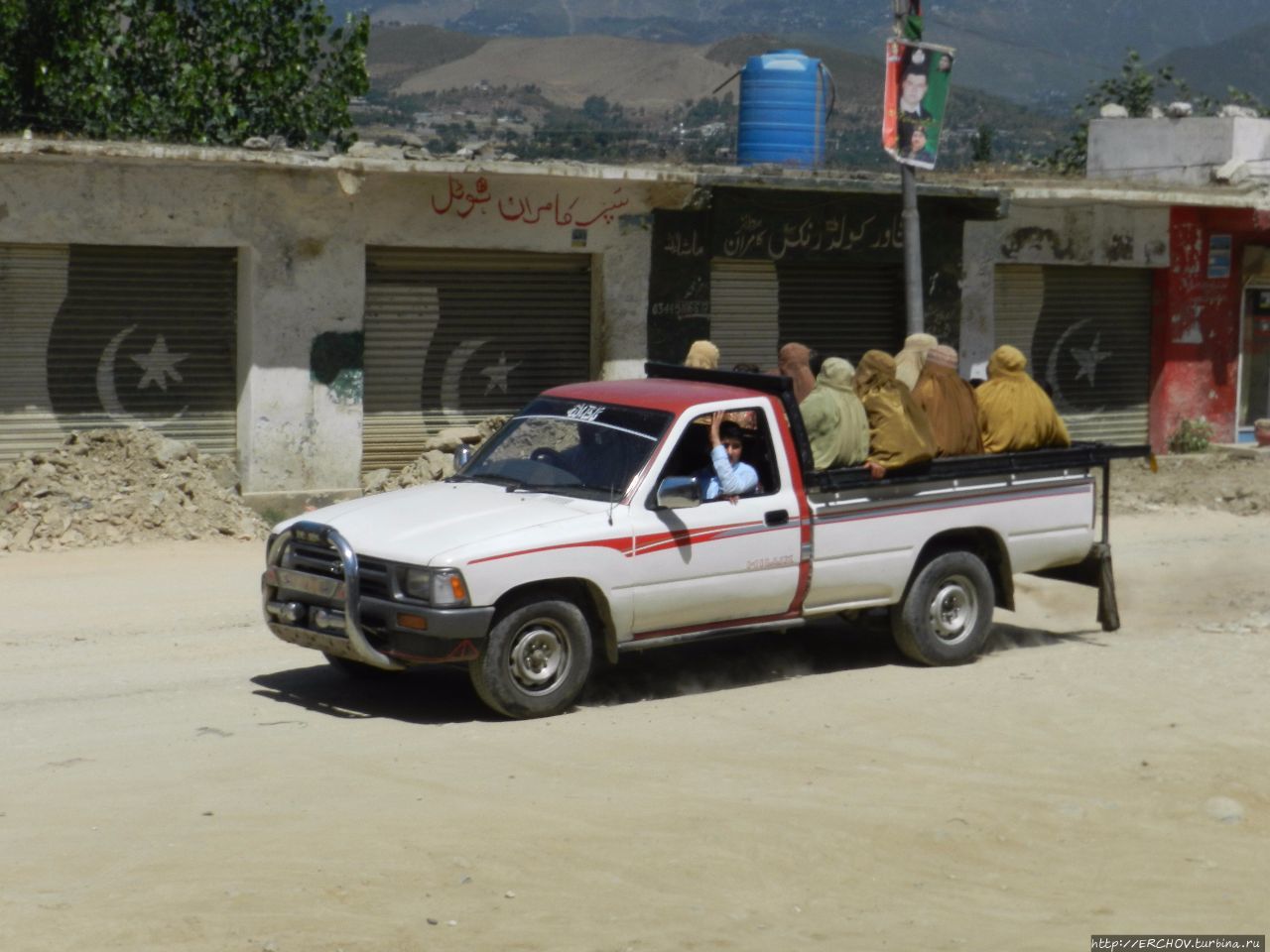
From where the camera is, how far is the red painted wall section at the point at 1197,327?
22984 mm

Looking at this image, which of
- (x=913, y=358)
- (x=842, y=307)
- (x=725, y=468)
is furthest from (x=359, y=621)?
(x=842, y=307)

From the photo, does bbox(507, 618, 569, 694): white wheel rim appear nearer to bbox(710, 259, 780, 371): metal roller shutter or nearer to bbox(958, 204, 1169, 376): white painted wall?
bbox(710, 259, 780, 371): metal roller shutter

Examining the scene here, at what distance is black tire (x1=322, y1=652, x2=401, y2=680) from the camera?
9492 millimetres

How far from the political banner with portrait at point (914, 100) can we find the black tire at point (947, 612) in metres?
6.88

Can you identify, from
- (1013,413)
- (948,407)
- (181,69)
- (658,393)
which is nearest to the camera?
(658,393)

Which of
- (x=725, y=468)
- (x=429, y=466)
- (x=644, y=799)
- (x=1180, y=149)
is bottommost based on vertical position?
(x=644, y=799)

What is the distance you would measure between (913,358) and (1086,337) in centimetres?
1108

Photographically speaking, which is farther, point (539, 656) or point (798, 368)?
point (798, 368)

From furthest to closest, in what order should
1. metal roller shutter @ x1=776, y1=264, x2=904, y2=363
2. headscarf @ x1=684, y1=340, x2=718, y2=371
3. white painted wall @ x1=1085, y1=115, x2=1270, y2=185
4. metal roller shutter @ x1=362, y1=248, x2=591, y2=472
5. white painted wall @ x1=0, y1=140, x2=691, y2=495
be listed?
white painted wall @ x1=1085, y1=115, x2=1270, y2=185 < metal roller shutter @ x1=776, y1=264, x2=904, y2=363 < metal roller shutter @ x1=362, y1=248, x2=591, y2=472 < white painted wall @ x1=0, y1=140, x2=691, y2=495 < headscarf @ x1=684, y1=340, x2=718, y2=371

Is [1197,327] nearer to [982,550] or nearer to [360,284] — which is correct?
[360,284]

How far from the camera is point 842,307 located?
20.5m

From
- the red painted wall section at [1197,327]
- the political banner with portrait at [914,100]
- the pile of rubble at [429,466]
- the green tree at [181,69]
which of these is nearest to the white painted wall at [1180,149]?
the red painted wall section at [1197,327]

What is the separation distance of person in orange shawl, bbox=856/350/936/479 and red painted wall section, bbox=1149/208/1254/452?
45.6ft

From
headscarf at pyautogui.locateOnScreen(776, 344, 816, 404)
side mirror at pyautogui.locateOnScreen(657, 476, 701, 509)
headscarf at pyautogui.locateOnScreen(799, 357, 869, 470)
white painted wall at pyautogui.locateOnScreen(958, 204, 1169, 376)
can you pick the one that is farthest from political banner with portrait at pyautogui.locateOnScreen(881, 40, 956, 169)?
side mirror at pyautogui.locateOnScreen(657, 476, 701, 509)
